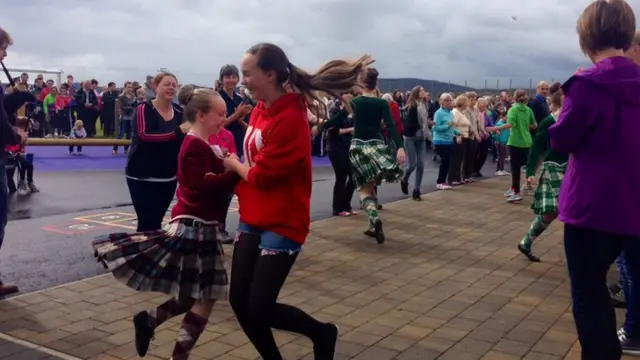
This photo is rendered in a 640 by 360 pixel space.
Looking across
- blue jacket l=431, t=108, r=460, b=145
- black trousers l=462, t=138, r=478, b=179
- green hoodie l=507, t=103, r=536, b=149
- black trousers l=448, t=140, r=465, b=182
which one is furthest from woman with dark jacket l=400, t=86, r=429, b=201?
black trousers l=462, t=138, r=478, b=179

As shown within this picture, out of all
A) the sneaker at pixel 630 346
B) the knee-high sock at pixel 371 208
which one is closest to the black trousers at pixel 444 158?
the knee-high sock at pixel 371 208

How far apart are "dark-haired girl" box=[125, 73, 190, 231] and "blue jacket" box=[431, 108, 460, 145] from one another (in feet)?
27.0

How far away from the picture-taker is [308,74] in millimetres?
3600

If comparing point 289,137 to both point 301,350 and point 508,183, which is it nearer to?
point 301,350

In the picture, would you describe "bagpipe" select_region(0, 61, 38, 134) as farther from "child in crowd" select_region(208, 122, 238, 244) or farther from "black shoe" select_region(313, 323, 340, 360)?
"black shoe" select_region(313, 323, 340, 360)

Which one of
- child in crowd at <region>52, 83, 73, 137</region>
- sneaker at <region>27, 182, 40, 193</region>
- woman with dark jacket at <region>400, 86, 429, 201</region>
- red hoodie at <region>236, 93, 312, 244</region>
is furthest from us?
child in crowd at <region>52, 83, 73, 137</region>

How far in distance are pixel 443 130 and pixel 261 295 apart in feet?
34.1

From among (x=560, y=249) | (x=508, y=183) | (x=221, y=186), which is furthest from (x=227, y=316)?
(x=508, y=183)

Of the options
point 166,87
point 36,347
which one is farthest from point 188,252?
point 166,87

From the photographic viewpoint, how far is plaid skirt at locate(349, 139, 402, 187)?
812 cm

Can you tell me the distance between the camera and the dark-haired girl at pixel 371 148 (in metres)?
8.12

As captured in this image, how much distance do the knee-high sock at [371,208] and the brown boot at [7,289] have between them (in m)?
3.81

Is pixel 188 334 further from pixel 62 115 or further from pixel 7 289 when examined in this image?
pixel 62 115

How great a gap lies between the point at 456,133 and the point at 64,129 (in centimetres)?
1530
